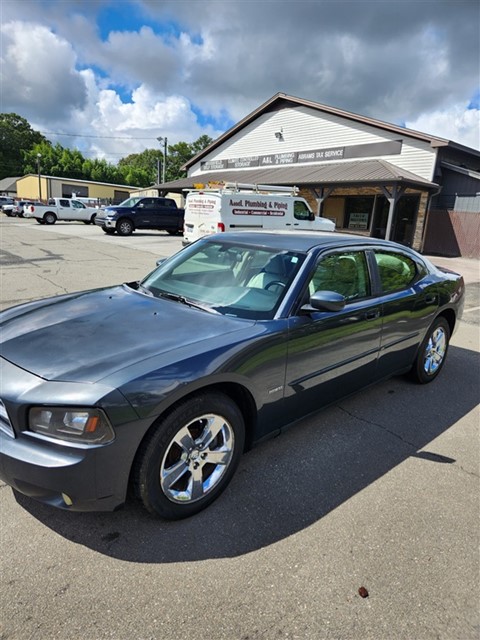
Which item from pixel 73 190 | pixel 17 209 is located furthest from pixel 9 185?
pixel 17 209

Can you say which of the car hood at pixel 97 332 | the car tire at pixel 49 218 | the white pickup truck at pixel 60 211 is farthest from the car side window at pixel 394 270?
the car tire at pixel 49 218

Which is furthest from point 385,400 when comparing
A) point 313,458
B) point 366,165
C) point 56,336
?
point 366,165

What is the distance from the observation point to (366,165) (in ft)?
65.1

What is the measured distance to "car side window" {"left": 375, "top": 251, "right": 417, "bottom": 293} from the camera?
150 inches

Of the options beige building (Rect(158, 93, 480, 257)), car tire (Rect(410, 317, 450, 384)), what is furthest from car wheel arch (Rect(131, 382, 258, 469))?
beige building (Rect(158, 93, 480, 257))

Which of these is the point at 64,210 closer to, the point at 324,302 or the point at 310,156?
the point at 310,156

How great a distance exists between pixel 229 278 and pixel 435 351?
102 inches

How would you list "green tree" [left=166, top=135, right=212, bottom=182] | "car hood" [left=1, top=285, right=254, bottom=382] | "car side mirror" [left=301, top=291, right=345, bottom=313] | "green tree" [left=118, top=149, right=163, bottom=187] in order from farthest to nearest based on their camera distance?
"green tree" [left=118, top=149, right=163, bottom=187] < "green tree" [left=166, top=135, right=212, bottom=182] < "car side mirror" [left=301, top=291, right=345, bottom=313] < "car hood" [left=1, top=285, right=254, bottom=382]

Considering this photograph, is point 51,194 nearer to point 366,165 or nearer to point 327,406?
point 366,165

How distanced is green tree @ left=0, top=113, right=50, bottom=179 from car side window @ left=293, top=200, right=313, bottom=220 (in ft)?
275

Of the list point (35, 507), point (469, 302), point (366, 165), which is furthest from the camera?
point (366, 165)

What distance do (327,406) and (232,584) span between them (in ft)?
5.19

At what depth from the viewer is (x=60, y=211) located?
30781 mm

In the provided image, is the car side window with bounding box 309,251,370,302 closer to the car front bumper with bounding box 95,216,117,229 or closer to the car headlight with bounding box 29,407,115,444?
the car headlight with bounding box 29,407,115,444
